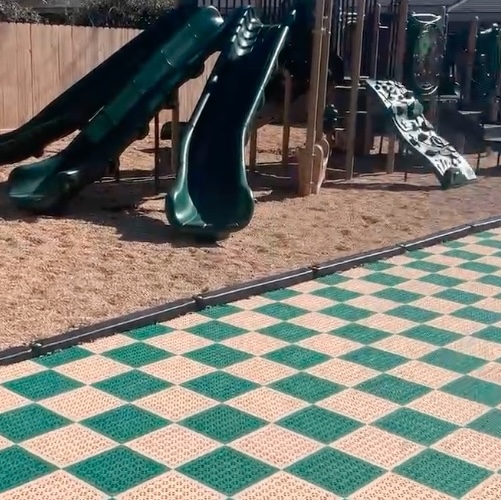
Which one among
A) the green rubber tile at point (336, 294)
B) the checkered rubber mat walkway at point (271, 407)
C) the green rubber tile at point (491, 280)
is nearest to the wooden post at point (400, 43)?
the green rubber tile at point (491, 280)

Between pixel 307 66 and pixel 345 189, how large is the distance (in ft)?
5.46

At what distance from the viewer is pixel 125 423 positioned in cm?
372

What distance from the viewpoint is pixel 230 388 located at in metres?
4.17

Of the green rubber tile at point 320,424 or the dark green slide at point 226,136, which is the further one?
the dark green slide at point 226,136

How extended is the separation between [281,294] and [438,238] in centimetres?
247

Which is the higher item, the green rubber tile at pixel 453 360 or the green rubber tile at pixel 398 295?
the green rubber tile at pixel 398 295

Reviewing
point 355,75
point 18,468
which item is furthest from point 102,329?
point 355,75

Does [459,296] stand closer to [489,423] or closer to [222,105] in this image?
[489,423]

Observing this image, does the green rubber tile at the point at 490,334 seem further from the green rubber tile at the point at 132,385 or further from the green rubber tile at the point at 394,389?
the green rubber tile at the point at 132,385

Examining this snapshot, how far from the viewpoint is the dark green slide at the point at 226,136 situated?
7352 mm

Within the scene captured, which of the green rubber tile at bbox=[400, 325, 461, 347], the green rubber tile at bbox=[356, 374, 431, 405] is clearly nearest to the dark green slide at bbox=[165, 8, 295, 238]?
the green rubber tile at bbox=[400, 325, 461, 347]

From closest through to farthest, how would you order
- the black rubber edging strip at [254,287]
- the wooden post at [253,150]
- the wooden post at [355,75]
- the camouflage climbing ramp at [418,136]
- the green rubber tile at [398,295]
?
the black rubber edging strip at [254,287] < the green rubber tile at [398,295] < the wooden post at [355,75] < the camouflage climbing ramp at [418,136] < the wooden post at [253,150]

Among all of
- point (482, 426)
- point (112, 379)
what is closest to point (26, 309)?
point (112, 379)

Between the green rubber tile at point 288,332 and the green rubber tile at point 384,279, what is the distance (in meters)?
1.33
